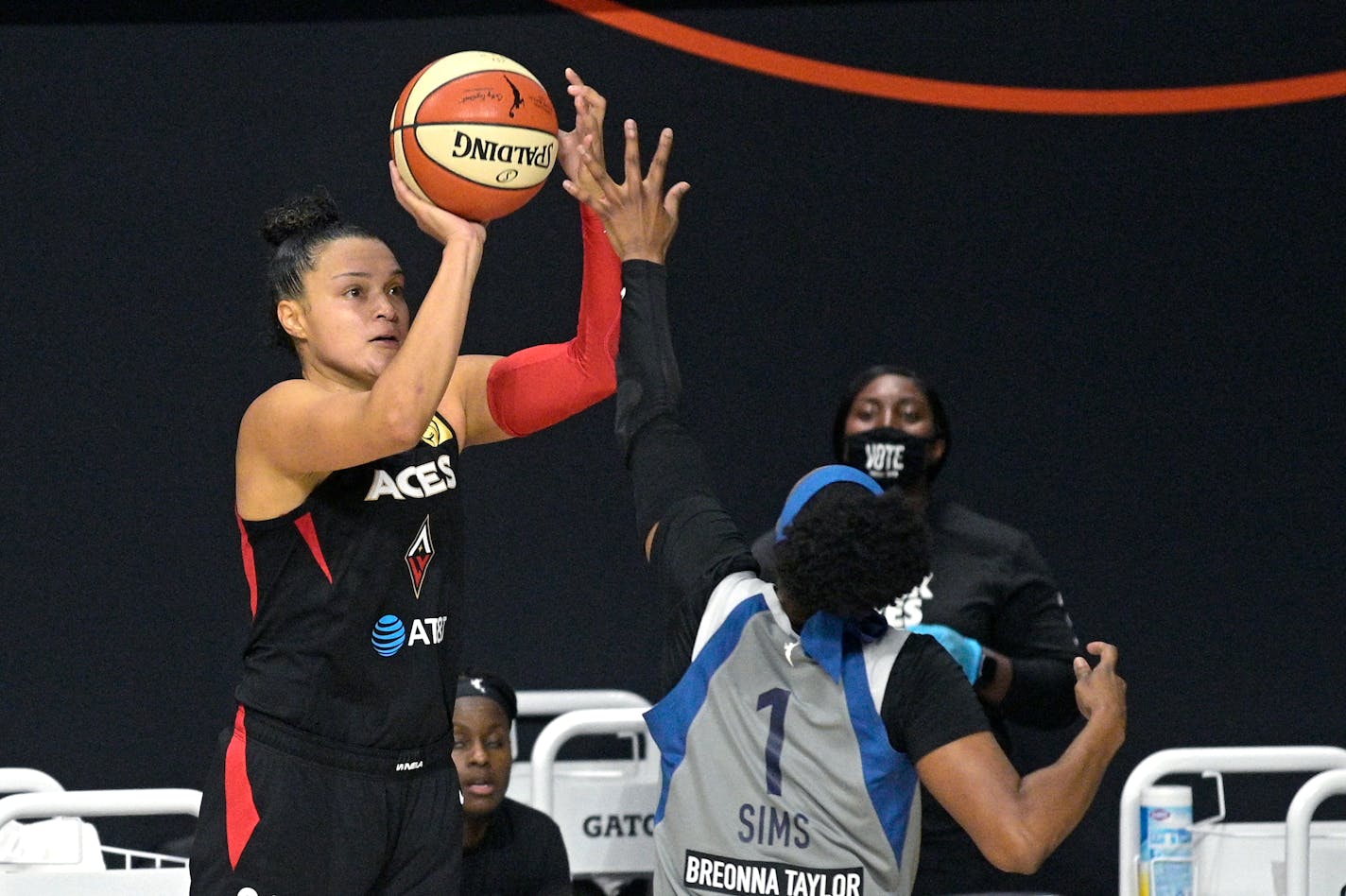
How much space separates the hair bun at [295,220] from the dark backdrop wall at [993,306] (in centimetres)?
215

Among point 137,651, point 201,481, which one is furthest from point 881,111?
point 137,651

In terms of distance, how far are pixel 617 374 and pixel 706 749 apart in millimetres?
669

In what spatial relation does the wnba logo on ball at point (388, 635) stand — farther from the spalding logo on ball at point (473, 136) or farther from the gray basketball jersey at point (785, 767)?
the spalding logo on ball at point (473, 136)

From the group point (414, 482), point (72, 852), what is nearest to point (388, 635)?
point (414, 482)

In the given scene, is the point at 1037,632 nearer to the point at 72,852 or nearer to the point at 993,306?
the point at 993,306

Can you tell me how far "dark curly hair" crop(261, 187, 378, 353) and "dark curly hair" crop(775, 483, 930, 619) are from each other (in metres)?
0.84

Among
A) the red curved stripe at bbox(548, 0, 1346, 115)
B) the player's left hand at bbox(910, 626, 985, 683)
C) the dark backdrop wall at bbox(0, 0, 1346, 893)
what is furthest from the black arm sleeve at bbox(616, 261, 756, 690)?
the red curved stripe at bbox(548, 0, 1346, 115)

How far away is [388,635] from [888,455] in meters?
1.70

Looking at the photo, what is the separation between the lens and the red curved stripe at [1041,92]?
507 centimetres

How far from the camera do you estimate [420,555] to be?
2.69 metres

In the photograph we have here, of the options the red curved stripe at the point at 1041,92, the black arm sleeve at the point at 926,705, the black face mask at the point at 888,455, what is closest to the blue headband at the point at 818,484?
the black arm sleeve at the point at 926,705

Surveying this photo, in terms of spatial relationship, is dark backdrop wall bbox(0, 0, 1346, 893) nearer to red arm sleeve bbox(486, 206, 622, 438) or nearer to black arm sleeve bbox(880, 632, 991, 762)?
red arm sleeve bbox(486, 206, 622, 438)

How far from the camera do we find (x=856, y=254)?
5.12 m

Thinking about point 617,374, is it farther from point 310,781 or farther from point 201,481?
point 201,481
